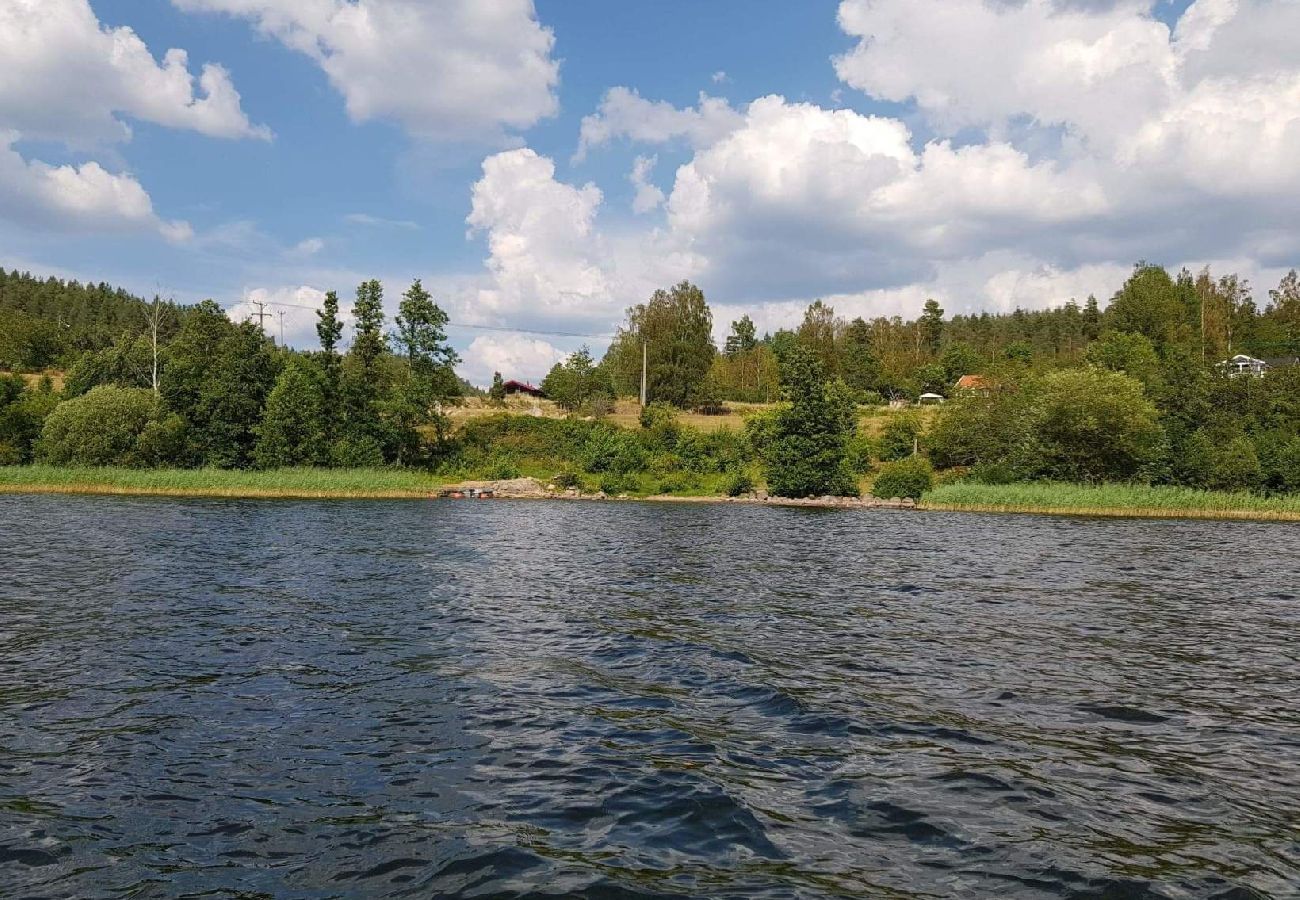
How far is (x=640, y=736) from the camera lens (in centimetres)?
A: 1226

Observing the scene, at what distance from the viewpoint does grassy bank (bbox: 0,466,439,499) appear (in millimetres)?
72125

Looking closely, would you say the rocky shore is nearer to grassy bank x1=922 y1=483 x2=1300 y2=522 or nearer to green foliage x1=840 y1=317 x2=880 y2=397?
grassy bank x1=922 y1=483 x2=1300 y2=522

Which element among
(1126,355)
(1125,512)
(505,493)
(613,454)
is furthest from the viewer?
(1126,355)

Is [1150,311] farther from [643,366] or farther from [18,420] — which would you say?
[18,420]

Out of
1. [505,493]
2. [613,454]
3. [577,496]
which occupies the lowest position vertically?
[577,496]

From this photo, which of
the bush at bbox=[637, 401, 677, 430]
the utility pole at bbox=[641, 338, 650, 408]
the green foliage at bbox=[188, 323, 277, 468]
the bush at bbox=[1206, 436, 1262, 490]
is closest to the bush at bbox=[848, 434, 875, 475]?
the bush at bbox=[637, 401, 677, 430]

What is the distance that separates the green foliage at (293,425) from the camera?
8562 cm

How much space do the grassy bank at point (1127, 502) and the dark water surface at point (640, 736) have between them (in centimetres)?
3802

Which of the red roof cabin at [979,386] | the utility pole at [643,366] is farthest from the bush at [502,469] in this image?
the red roof cabin at [979,386]

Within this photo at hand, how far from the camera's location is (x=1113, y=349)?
350 feet

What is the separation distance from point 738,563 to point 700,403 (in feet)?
307

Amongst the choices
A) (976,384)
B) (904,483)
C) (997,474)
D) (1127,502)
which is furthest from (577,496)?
(976,384)

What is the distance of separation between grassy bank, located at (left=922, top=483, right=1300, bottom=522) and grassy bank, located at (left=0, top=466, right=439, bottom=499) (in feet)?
167

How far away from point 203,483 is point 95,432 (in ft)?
55.5
